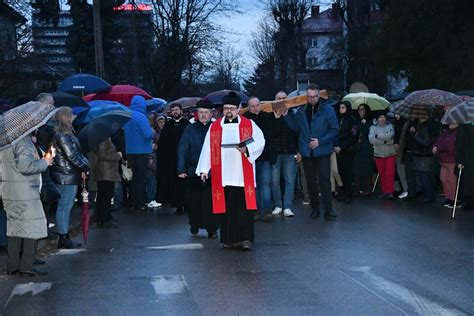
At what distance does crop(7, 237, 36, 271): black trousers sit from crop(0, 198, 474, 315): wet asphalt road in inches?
7.3

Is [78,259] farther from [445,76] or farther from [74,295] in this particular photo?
[445,76]

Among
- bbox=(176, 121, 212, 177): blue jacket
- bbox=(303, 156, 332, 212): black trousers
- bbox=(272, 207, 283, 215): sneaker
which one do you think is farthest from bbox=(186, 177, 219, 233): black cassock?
bbox=(272, 207, 283, 215): sneaker

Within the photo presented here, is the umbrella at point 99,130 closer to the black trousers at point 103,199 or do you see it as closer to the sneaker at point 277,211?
Answer: the black trousers at point 103,199

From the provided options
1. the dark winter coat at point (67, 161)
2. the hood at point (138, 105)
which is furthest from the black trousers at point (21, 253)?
the hood at point (138, 105)

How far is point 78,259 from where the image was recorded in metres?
11.1

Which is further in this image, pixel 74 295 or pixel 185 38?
pixel 185 38

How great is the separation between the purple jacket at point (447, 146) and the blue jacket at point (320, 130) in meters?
2.62

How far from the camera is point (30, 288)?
911 centimetres

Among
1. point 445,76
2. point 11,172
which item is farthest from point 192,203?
point 445,76

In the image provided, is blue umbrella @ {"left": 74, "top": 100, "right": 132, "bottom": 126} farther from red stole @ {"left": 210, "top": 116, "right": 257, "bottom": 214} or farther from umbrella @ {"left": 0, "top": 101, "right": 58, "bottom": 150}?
umbrella @ {"left": 0, "top": 101, "right": 58, "bottom": 150}

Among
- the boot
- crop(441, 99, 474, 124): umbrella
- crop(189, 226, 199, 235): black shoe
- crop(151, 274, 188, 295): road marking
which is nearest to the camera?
crop(151, 274, 188, 295): road marking

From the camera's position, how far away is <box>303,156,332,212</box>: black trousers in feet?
48.2

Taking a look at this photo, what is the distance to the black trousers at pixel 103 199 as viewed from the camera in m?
14.4

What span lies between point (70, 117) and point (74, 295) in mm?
3459
